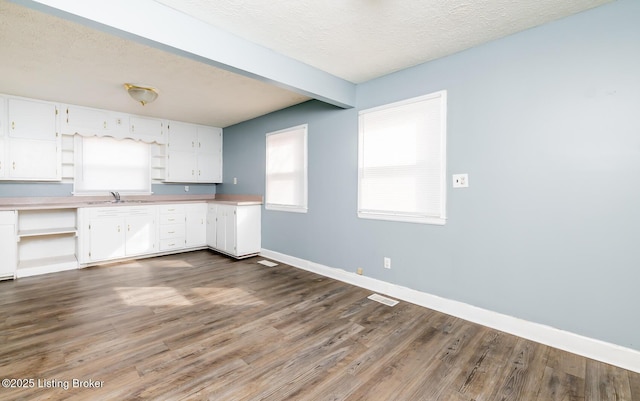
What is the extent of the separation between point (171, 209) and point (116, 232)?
888 mm

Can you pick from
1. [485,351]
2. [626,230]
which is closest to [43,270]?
[485,351]

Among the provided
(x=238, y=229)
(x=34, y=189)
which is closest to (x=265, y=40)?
(x=238, y=229)

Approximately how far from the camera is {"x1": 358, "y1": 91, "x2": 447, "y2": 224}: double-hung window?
9.27ft

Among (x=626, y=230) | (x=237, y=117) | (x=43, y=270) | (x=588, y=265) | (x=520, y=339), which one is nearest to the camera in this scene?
(x=626, y=230)

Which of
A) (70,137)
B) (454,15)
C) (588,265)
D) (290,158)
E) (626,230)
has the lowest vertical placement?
(588,265)

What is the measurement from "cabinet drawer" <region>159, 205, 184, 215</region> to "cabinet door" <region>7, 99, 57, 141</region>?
1798mm

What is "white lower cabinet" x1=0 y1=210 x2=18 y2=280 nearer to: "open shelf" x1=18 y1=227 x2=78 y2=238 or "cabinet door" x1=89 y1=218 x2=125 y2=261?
"open shelf" x1=18 y1=227 x2=78 y2=238

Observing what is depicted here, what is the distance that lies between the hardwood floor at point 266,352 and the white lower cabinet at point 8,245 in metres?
0.51

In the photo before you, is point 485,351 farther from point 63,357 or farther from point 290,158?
point 290,158

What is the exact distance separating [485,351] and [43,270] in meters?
5.37

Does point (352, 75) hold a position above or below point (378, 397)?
above

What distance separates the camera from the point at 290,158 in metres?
4.48

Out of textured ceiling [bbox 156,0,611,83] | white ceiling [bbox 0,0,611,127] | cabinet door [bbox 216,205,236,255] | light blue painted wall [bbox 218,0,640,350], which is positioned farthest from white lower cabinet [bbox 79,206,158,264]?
light blue painted wall [bbox 218,0,640,350]

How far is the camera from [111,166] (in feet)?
16.3
